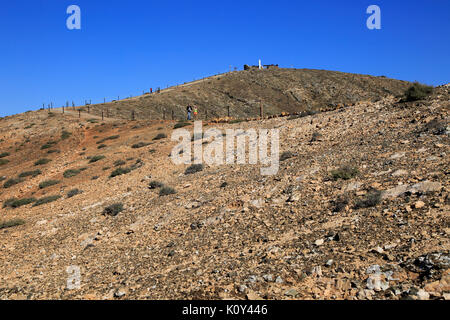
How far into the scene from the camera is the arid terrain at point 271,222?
240 inches

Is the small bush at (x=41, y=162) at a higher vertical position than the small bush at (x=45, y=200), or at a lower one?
higher

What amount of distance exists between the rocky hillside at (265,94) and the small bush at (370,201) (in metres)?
52.7

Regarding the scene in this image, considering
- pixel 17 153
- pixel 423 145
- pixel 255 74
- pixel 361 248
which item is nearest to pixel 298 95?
pixel 255 74

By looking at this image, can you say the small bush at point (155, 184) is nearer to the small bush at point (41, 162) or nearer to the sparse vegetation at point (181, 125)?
the sparse vegetation at point (181, 125)

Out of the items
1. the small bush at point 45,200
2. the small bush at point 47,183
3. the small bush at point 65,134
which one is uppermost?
the small bush at point 65,134

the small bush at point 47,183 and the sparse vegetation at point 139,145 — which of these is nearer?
the small bush at point 47,183

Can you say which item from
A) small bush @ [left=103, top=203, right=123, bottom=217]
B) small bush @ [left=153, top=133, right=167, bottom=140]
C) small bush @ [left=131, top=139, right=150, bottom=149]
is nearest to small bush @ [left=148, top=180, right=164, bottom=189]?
small bush @ [left=103, top=203, right=123, bottom=217]

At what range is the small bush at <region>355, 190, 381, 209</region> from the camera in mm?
8008

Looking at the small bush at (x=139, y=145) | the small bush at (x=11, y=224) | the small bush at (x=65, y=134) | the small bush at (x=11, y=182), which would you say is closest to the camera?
the small bush at (x=11, y=224)

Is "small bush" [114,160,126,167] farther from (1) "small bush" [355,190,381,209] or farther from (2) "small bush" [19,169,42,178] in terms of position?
(1) "small bush" [355,190,381,209]

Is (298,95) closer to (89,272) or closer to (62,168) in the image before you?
(62,168)

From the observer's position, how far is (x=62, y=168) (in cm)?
2341

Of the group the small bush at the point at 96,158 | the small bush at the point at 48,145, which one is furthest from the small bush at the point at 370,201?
the small bush at the point at 48,145

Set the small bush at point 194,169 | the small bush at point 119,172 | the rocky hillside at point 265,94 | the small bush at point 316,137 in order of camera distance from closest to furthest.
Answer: the small bush at point 316,137
the small bush at point 194,169
the small bush at point 119,172
the rocky hillside at point 265,94
